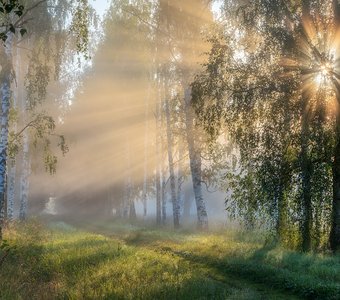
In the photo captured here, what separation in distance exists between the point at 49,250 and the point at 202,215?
39.7ft

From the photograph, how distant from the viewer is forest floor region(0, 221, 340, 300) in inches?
321

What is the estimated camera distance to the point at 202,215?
2439 centimetres

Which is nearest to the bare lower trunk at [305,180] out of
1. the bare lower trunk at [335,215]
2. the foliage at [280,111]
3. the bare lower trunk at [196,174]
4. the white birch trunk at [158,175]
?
the foliage at [280,111]

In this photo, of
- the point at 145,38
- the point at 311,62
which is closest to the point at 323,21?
the point at 311,62

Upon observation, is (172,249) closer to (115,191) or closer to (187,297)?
(187,297)

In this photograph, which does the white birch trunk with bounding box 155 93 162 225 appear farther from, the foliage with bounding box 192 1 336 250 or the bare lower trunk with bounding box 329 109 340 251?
the foliage with bounding box 192 1 336 250

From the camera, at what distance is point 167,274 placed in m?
9.84

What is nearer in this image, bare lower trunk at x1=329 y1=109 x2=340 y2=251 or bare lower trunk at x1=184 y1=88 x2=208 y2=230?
bare lower trunk at x1=329 y1=109 x2=340 y2=251

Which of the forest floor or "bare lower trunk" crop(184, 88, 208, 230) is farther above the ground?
"bare lower trunk" crop(184, 88, 208, 230)

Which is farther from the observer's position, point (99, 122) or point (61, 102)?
point (61, 102)

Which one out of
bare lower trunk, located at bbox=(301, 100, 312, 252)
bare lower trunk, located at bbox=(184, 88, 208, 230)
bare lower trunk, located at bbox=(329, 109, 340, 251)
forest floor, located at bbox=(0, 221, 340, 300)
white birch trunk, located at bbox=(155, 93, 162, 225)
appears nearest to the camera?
forest floor, located at bbox=(0, 221, 340, 300)

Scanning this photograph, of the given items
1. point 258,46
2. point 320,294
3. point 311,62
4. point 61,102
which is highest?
point 61,102

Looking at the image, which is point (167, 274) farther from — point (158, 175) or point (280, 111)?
point (158, 175)

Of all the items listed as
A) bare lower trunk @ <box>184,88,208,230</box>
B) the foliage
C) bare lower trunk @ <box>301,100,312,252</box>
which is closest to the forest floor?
bare lower trunk @ <box>301,100,312,252</box>
